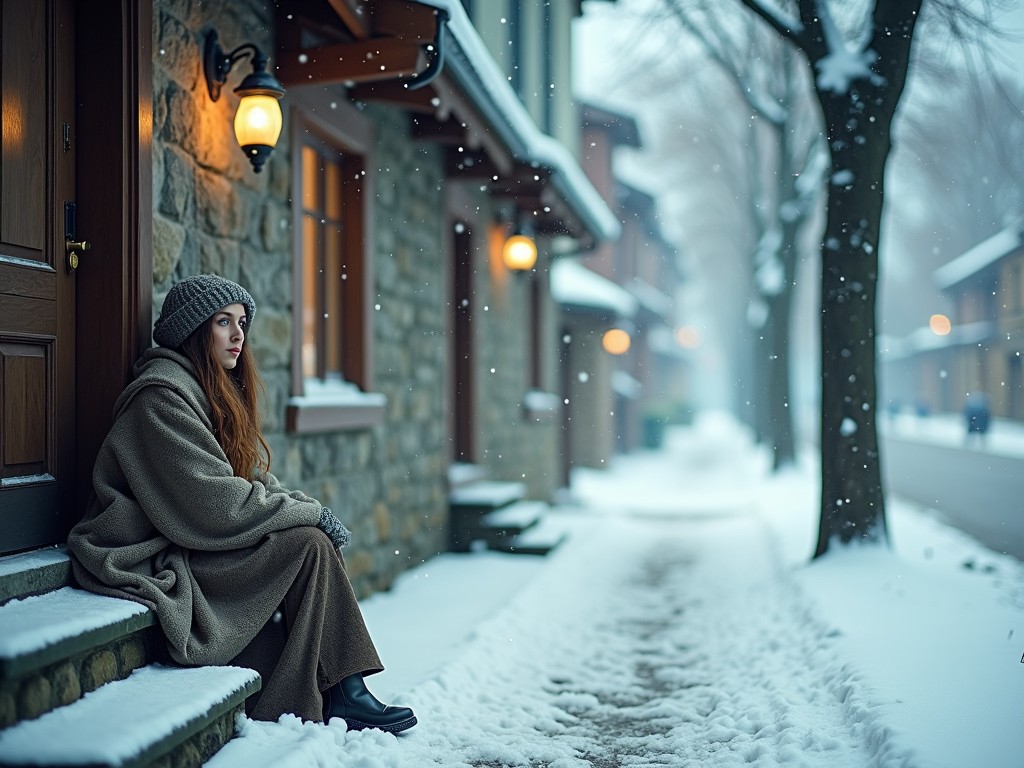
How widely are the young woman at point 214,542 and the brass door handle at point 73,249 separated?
1.16ft

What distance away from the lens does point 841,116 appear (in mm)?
6480

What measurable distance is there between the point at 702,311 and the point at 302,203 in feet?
158

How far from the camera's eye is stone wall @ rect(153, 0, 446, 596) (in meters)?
3.79

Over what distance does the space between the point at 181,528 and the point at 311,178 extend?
3198 mm

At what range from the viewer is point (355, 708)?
3273mm

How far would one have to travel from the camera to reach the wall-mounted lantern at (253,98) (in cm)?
402

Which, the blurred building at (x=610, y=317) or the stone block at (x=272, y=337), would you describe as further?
the blurred building at (x=610, y=317)

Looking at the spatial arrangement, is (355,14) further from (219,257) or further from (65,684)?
(65,684)

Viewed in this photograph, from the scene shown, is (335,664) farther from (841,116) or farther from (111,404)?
(841,116)

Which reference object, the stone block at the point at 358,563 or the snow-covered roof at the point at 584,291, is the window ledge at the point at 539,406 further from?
the stone block at the point at 358,563

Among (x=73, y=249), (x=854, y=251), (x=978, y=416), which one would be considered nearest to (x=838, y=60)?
(x=854, y=251)

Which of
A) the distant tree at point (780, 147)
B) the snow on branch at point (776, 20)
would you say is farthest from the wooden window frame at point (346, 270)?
the distant tree at point (780, 147)

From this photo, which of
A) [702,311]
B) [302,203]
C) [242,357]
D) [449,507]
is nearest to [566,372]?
[449,507]

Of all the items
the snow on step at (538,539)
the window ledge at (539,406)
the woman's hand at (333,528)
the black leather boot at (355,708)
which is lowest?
the snow on step at (538,539)
